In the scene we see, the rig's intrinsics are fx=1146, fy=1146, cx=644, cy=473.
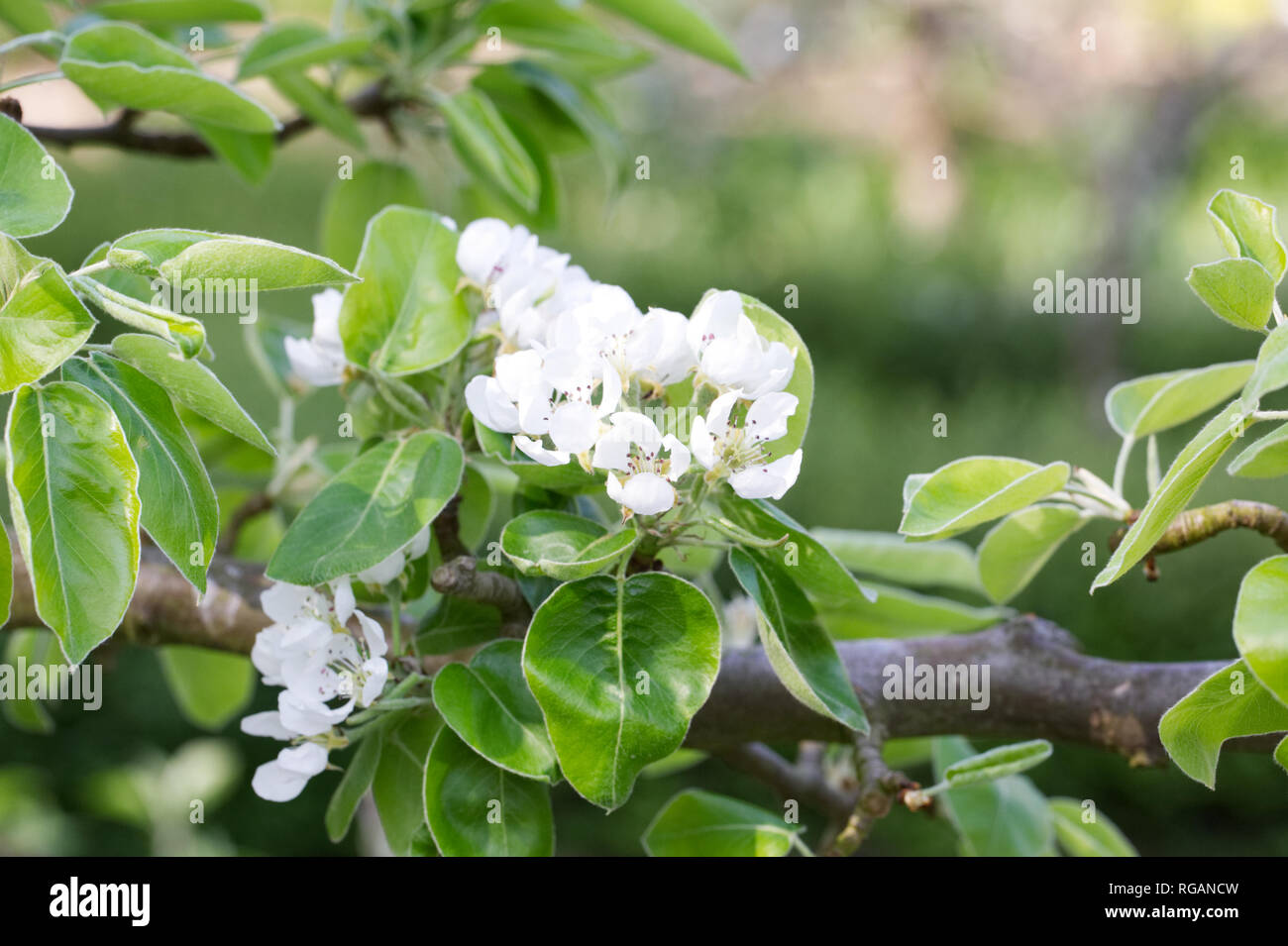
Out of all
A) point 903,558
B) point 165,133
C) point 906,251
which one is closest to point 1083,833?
point 903,558

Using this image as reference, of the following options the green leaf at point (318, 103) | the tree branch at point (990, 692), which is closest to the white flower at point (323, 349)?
the tree branch at point (990, 692)

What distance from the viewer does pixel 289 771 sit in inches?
19.1

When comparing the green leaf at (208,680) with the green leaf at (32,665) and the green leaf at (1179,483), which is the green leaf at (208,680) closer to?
the green leaf at (32,665)

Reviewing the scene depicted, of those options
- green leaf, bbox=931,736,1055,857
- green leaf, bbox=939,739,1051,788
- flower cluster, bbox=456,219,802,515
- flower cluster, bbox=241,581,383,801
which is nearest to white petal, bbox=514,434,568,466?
flower cluster, bbox=456,219,802,515

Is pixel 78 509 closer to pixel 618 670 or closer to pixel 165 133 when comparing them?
pixel 618 670

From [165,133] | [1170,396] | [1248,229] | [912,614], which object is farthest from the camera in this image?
[165,133]

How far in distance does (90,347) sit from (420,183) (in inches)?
18.6

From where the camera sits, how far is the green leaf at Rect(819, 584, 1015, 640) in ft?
2.20

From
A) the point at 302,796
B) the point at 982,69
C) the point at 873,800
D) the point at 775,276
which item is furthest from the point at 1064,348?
the point at 873,800

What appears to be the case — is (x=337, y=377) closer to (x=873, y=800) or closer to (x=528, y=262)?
(x=528, y=262)

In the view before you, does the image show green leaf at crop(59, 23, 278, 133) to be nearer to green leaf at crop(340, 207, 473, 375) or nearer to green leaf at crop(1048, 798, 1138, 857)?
green leaf at crop(340, 207, 473, 375)

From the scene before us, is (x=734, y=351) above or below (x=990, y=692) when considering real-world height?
above

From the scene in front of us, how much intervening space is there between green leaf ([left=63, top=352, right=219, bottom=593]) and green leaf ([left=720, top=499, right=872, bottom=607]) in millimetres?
208

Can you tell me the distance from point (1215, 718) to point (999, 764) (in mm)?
92
